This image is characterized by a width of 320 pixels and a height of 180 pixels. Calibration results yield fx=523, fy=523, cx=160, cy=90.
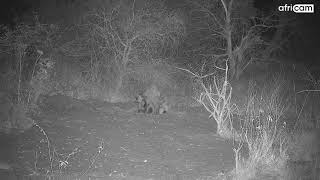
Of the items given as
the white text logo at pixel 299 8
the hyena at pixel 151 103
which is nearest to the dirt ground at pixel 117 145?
the hyena at pixel 151 103

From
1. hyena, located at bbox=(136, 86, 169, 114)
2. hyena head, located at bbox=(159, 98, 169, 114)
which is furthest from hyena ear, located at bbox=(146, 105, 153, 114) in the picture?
hyena head, located at bbox=(159, 98, 169, 114)

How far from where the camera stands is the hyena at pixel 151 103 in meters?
13.5

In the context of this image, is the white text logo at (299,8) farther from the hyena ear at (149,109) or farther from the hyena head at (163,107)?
the hyena ear at (149,109)

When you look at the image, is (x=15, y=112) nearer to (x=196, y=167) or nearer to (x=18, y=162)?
(x=18, y=162)

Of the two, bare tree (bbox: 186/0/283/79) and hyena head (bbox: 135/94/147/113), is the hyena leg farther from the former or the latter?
bare tree (bbox: 186/0/283/79)

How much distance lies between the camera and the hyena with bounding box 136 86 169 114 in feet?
44.2

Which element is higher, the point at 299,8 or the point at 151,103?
the point at 299,8

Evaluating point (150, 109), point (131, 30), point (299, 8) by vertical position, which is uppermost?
point (299, 8)

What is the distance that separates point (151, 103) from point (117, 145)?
3549mm

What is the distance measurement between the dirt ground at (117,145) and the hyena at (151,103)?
251 mm

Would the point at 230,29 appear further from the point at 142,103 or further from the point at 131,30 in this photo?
the point at 142,103

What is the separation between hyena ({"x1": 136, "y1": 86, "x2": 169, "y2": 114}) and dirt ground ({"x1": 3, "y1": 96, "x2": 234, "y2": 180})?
251 millimetres

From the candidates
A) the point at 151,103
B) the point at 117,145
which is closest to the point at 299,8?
the point at 151,103

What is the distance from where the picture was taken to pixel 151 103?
533 inches
